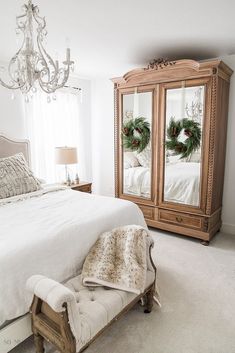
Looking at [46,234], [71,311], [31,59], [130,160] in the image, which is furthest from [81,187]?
[71,311]

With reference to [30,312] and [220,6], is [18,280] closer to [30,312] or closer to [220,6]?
[30,312]

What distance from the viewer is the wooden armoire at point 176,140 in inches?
121

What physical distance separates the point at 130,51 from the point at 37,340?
3123 millimetres

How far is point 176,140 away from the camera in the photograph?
333cm

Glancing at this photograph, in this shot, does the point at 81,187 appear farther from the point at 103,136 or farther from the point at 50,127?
the point at 103,136

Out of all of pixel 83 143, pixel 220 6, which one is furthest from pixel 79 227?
pixel 83 143

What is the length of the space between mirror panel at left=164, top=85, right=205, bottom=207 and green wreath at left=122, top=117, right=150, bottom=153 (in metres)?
0.34

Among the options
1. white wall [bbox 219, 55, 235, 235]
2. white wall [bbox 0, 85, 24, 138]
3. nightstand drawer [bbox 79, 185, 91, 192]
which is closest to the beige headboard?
white wall [bbox 0, 85, 24, 138]

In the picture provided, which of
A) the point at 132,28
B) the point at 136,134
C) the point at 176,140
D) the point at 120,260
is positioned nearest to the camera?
the point at 120,260

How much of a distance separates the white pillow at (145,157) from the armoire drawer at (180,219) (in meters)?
0.72

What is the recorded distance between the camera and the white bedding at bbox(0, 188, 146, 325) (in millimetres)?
1513

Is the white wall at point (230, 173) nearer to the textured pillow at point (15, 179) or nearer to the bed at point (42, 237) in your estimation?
the bed at point (42, 237)

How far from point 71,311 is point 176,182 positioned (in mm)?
2456

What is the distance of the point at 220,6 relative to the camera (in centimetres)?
201
